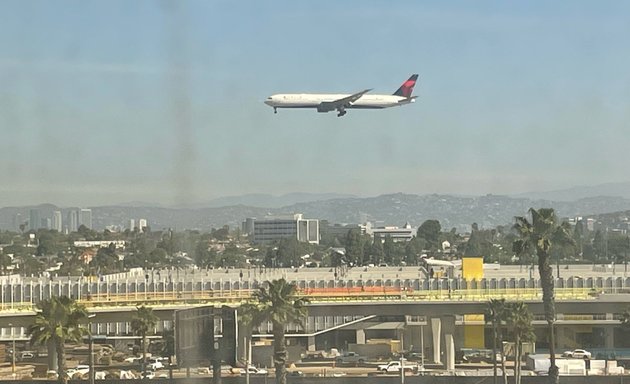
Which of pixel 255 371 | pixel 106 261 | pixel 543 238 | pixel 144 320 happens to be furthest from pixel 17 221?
pixel 543 238

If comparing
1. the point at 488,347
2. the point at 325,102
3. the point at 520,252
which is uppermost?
the point at 325,102

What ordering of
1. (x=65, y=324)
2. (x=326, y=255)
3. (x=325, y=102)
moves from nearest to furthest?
1. (x=65, y=324)
2. (x=325, y=102)
3. (x=326, y=255)

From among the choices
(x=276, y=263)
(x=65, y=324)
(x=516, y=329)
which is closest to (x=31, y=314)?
(x=65, y=324)

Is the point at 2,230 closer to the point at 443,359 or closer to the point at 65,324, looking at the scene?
the point at 443,359

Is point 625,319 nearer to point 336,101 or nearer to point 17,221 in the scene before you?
point 336,101

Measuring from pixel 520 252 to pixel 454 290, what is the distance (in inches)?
765

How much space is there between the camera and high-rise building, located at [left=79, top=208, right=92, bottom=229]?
599 ft

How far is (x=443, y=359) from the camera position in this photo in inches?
2314

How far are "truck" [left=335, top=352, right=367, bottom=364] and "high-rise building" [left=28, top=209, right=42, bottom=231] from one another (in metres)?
131

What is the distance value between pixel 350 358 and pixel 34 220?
136 meters

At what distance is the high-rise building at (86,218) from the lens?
18273 cm

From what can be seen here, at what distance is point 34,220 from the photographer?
189m

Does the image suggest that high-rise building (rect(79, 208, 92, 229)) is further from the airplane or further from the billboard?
the billboard

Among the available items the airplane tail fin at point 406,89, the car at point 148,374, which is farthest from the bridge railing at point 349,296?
the airplane tail fin at point 406,89
